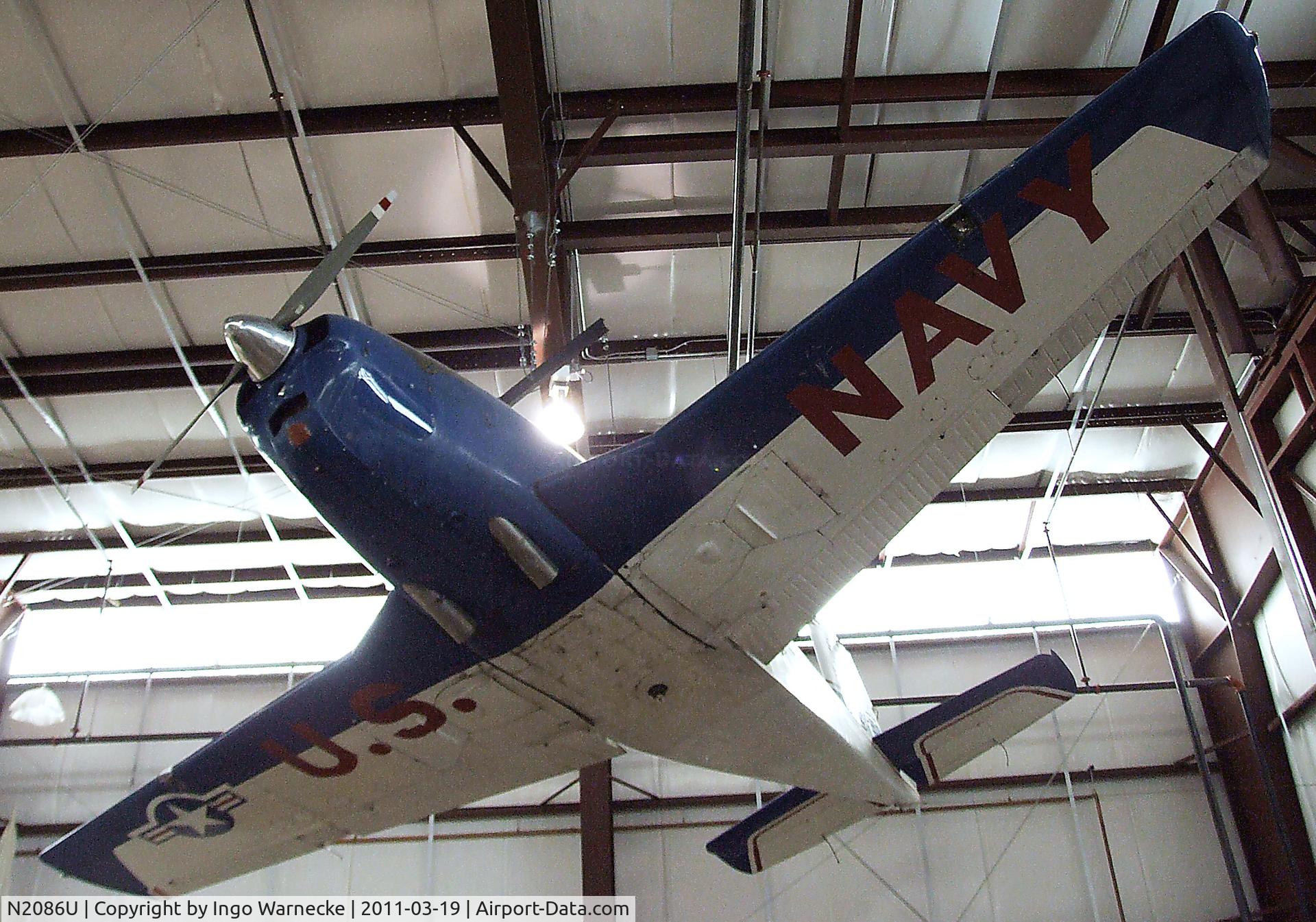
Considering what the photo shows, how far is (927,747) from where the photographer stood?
296 inches

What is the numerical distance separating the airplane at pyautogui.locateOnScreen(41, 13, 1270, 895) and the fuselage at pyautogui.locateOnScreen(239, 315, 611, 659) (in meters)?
0.01

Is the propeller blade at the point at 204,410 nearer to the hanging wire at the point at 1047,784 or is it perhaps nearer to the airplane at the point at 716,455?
the airplane at the point at 716,455

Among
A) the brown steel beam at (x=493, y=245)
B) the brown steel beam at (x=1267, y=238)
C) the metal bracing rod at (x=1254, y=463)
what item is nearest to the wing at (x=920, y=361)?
the brown steel beam at (x=493, y=245)

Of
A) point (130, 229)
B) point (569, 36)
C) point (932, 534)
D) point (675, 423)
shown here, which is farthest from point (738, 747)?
point (932, 534)

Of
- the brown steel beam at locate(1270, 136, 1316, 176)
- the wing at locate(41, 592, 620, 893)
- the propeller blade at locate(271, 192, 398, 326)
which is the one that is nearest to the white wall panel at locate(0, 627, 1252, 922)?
the wing at locate(41, 592, 620, 893)

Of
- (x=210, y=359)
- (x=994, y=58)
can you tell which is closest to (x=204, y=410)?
(x=994, y=58)

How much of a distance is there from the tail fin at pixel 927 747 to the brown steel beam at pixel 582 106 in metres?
5.96

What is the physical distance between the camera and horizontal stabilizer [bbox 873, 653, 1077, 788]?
22.7 ft

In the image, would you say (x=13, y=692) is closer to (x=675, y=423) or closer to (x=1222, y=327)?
(x=675, y=423)

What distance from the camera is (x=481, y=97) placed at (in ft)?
31.8

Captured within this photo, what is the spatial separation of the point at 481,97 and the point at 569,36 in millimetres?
1143

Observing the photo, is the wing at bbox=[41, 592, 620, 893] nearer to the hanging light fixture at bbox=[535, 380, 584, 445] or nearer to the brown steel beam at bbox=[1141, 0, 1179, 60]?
the hanging light fixture at bbox=[535, 380, 584, 445]

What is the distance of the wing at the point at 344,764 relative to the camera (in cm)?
559


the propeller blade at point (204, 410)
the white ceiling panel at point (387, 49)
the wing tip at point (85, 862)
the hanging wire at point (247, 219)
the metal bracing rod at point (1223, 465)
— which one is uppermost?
the white ceiling panel at point (387, 49)
